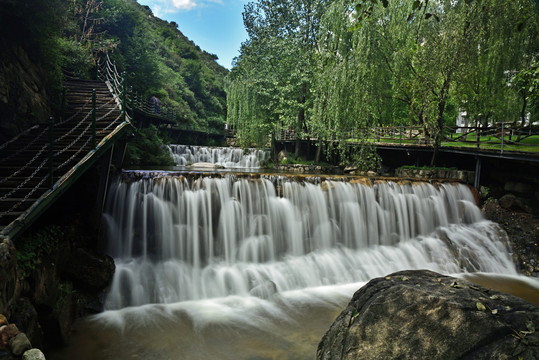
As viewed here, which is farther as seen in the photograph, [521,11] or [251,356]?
[521,11]

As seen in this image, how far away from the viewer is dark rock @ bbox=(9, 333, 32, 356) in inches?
111

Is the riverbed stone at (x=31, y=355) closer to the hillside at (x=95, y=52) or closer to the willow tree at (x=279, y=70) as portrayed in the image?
the hillside at (x=95, y=52)

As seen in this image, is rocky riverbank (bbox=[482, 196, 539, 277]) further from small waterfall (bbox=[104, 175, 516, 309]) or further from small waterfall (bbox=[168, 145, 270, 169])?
small waterfall (bbox=[168, 145, 270, 169])

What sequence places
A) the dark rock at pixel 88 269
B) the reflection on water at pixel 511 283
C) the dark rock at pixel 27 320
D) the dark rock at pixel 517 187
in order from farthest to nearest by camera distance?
the dark rock at pixel 517 187 → the reflection on water at pixel 511 283 → the dark rock at pixel 88 269 → the dark rock at pixel 27 320

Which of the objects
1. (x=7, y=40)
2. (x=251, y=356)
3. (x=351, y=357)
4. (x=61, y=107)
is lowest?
(x=251, y=356)

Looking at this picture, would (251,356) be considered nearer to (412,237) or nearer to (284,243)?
(284,243)

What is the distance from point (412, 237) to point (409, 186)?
189 cm

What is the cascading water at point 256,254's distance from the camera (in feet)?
17.7

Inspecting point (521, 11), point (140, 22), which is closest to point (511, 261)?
point (521, 11)

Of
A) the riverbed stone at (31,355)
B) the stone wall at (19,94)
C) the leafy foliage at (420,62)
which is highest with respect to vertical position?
the leafy foliage at (420,62)

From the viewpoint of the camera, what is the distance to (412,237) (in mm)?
10477

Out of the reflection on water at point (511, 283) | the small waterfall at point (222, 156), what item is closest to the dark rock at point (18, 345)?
the reflection on water at point (511, 283)

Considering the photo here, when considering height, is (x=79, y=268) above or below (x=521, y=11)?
below

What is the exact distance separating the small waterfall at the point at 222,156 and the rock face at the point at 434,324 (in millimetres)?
20813
